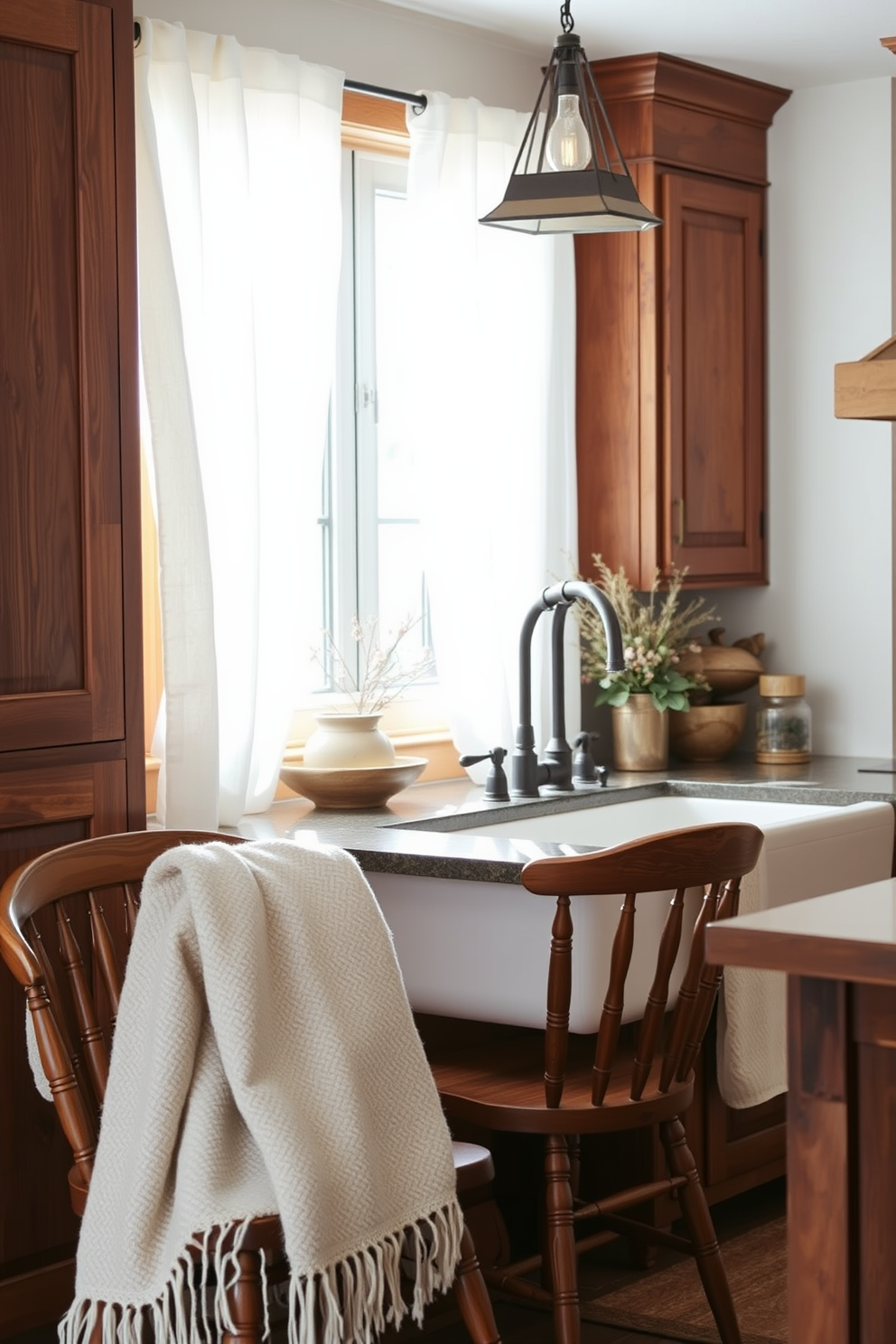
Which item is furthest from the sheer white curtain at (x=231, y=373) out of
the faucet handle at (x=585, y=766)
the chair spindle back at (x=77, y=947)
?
the faucet handle at (x=585, y=766)

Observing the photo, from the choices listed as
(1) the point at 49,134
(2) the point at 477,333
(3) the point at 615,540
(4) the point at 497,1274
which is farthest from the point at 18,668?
(3) the point at 615,540

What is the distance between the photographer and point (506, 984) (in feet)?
9.10

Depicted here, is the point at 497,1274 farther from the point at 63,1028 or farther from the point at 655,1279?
the point at 63,1028

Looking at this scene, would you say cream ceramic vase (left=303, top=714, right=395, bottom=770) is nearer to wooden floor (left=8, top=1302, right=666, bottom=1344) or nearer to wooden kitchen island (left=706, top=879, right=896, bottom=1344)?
wooden floor (left=8, top=1302, right=666, bottom=1344)

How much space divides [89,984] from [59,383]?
2.86 feet

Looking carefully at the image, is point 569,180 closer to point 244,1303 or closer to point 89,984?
point 89,984

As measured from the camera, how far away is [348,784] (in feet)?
10.7

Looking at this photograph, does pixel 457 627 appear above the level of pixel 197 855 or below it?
above

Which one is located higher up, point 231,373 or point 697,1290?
point 231,373

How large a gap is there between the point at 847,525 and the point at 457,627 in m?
1.08

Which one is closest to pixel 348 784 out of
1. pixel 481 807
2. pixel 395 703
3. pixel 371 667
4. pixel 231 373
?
pixel 481 807

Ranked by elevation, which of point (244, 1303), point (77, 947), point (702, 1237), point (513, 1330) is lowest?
point (513, 1330)

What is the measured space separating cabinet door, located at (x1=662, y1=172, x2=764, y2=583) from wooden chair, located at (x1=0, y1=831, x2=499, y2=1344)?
Result: 5.87 ft

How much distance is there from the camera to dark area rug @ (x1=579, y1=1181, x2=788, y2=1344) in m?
2.87
